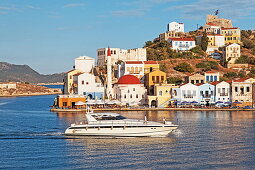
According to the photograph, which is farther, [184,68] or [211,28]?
[211,28]

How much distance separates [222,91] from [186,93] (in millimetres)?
5902

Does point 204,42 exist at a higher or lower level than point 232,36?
lower

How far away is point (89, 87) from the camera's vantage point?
281 feet

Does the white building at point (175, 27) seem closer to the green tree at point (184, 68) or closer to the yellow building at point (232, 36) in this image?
the yellow building at point (232, 36)

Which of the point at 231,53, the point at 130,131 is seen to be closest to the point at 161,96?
the point at 130,131

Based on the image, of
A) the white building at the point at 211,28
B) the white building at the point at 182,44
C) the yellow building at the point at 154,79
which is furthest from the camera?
the white building at the point at 211,28

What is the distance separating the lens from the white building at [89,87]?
3329 inches

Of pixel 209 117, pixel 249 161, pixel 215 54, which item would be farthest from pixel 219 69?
pixel 249 161

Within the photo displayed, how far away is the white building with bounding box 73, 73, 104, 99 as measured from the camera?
8456cm

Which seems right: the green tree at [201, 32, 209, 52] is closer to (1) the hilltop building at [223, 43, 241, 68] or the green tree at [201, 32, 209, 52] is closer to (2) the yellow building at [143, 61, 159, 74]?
(1) the hilltop building at [223, 43, 241, 68]

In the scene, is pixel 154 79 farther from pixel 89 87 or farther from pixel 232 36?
pixel 232 36

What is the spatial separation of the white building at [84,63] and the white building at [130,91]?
18823 mm

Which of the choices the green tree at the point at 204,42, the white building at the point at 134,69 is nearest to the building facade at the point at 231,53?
the green tree at the point at 204,42

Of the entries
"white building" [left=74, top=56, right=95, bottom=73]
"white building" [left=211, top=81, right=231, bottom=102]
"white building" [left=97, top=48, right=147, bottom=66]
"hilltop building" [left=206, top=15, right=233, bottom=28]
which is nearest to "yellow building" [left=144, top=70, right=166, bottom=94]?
"white building" [left=211, top=81, right=231, bottom=102]
